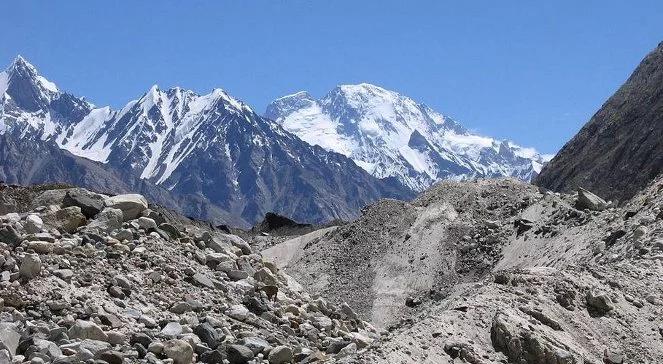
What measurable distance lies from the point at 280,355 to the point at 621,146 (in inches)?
4196

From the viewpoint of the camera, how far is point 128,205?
59.5 feet

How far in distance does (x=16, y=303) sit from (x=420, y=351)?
659 centimetres

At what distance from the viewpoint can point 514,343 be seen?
13.9 meters

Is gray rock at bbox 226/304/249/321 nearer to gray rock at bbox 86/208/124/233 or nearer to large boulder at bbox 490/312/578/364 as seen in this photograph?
gray rock at bbox 86/208/124/233

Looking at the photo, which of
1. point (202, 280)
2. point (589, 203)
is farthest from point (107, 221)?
point (589, 203)

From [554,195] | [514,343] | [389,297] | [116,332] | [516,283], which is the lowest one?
[116,332]

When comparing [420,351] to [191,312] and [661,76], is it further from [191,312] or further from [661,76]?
[661,76]

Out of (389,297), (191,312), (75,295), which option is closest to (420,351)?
(191,312)

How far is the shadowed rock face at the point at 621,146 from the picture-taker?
4014 inches

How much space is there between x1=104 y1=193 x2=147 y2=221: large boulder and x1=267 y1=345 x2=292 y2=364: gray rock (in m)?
6.09

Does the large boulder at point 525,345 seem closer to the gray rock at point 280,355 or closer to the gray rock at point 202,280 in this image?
the gray rock at point 280,355

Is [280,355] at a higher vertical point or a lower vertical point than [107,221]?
lower

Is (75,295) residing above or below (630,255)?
below

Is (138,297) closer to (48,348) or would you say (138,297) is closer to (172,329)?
(172,329)
